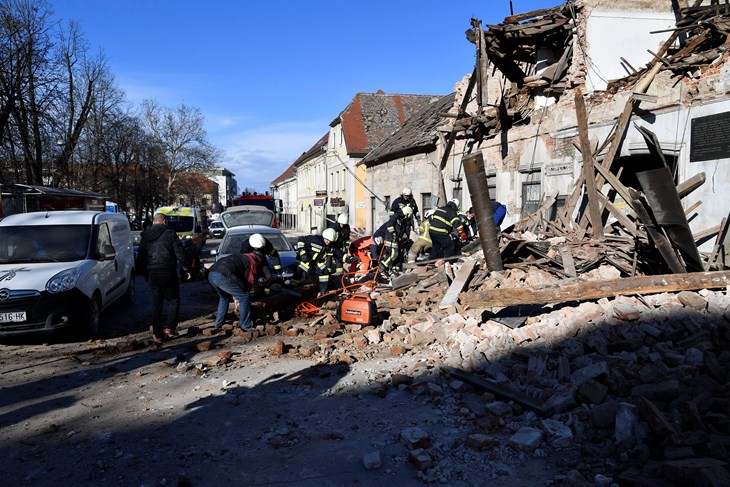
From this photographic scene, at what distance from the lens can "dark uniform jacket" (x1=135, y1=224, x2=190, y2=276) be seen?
7586 millimetres

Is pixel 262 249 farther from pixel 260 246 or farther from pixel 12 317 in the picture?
pixel 12 317

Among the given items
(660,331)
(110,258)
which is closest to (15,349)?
(110,258)

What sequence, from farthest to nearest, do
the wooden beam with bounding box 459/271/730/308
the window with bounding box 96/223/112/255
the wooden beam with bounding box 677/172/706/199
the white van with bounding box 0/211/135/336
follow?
the wooden beam with bounding box 677/172/706/199, the window with bounding box 96/223/112/255, the white van with bounding box 0/211/135/336, the wooden beam with bounding box 459/271/730/308

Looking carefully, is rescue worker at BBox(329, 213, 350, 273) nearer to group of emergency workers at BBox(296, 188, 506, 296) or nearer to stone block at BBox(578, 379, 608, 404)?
group of emergency workers at BBox(296, 188, 506, 296)

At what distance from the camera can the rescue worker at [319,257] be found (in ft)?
32.2

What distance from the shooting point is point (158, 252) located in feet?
24.9

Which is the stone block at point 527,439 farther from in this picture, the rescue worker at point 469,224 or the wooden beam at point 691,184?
the rescue worker at point 469,224

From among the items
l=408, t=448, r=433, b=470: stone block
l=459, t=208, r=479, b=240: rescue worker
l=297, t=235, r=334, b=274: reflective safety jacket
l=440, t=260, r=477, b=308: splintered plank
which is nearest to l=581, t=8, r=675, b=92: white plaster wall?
l=459, t=208, r=479, b=240: rescue worker

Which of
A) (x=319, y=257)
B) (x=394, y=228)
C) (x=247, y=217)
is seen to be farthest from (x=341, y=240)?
(x=247, y=217)

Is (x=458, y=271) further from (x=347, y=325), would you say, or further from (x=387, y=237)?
(x=387, y=237)

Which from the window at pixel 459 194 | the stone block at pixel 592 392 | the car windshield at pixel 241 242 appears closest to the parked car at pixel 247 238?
the car windshield at pixel 241 242

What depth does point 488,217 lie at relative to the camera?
834 centimetres

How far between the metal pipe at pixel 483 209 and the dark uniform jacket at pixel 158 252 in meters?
4.60

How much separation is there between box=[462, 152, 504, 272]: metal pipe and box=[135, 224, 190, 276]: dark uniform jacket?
4.60 meters
